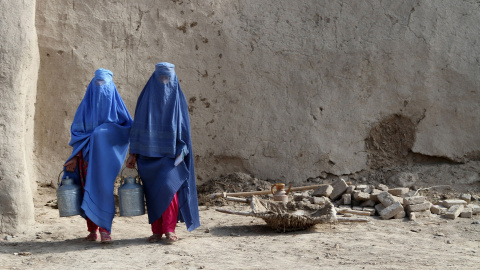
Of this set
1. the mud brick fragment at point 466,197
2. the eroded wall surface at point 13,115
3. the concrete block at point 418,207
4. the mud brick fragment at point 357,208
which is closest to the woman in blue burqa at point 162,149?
the eroded wall surface at point 13,115

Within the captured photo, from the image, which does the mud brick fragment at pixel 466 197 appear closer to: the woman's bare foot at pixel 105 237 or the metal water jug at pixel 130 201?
the metal water jug at pixel 130 201

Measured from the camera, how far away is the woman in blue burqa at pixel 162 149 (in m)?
5.29

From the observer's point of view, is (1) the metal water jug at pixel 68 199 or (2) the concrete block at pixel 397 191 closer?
(1) the metal water jug at pixel 68 199

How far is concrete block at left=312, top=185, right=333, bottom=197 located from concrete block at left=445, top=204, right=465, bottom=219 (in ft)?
4.26

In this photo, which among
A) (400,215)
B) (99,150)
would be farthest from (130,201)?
(400,215)

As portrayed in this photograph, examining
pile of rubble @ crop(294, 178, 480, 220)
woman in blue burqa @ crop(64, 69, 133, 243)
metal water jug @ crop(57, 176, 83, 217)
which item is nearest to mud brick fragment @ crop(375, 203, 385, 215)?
pile of rubble @ crop(294, 178, 480, 220)

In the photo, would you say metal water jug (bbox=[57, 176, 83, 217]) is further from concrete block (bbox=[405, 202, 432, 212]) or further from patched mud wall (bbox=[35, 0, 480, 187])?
concrete block (bbox=[405, 202, 432, 212])

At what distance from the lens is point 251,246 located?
5.27 m

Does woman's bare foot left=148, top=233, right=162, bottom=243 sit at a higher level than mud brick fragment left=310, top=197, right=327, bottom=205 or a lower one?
lower

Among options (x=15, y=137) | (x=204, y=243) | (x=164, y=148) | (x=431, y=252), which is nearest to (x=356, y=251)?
(x=431, y=252)

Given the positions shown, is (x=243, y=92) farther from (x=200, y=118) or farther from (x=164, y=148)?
(x=164, y=148)

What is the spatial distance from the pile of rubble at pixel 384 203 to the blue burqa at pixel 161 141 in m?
1.83

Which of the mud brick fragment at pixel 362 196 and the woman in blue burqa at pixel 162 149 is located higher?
the woman in blue burqa at pixel 162 149

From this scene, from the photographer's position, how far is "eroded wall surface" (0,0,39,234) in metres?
5.69
